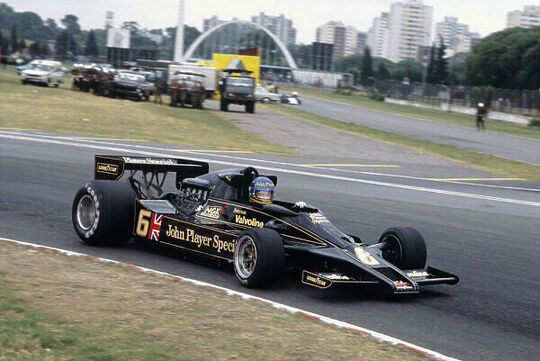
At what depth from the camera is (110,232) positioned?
9.34 meters

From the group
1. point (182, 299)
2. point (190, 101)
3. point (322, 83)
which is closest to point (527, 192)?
point (182, 299)

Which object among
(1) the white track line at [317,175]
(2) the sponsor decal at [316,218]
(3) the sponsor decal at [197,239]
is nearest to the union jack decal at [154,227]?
(3) the sponsor decal at [197,239]

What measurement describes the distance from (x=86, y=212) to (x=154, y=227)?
107cm

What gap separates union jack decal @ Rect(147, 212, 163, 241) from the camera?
30.5 ft

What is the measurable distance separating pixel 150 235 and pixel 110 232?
51 cm

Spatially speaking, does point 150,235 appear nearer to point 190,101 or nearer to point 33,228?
point 33,228

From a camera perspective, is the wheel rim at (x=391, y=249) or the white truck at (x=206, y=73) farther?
the white truck at (x=206, y=73)

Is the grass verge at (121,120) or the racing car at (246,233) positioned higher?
the racing car at (246,233)

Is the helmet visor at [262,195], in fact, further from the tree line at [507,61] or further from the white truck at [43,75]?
the tree line at [507,61]

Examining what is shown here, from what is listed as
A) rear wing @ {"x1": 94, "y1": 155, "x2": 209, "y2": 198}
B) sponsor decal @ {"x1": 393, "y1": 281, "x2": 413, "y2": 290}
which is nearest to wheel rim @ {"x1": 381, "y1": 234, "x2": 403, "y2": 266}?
sponsor decal @ {"x1": 393, "y1": 281, "x2": 413, "y2": 290}

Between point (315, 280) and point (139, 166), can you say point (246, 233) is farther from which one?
point (139, 166)

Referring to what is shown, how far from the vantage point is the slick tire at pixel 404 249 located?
858 cm

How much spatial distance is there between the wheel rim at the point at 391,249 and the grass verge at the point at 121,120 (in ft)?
53.2

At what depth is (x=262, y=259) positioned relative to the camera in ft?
25.2
